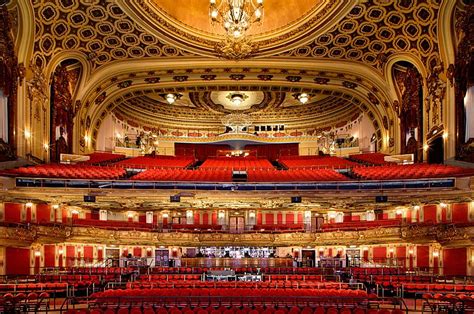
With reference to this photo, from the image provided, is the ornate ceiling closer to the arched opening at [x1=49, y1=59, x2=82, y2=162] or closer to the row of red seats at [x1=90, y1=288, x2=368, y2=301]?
the arched opening at [x1=49, y1=59, x2=82, y2=162]

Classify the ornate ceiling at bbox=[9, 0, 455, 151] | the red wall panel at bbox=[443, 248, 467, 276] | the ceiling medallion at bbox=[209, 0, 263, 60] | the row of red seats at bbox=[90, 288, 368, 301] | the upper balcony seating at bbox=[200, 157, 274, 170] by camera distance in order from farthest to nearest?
1. the upper balcony seating at bbox=[200, 157, 274, 170]
2. the ornate ceiling at bbox=[9, 0, 455, 151]
3. the ceiling medallion at bbox=[209, 0, 263, 60]
4. the red wall panel at bbox=[443, 248, 467, 276]
5. the row of red seats at bbox=[90, 288, 368, 301]

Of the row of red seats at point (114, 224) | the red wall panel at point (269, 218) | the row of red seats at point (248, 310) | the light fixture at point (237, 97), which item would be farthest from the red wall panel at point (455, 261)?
the light fixture at point (237, 97)

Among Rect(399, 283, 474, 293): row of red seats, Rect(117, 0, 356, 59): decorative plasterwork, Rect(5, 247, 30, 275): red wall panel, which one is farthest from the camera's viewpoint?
Rect(117, 0, 356, 59): decorative plasterwork

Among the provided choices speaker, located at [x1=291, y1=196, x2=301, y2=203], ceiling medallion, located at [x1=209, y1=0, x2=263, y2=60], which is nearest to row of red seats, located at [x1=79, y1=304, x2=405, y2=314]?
speaker, located at [x1=291, y1=196, x2=301, y2=203]

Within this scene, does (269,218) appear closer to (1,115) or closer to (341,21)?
(341,21)

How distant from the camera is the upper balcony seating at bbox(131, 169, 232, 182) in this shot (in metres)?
21.7

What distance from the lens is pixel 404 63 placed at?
2473cm

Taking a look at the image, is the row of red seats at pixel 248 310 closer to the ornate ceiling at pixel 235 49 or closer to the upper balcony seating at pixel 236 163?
the ornate ceiling at pixel 235 49

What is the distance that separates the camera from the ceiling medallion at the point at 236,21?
1811 centimetres

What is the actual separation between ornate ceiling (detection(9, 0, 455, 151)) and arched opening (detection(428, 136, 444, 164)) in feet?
11.5

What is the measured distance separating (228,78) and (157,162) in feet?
22.9

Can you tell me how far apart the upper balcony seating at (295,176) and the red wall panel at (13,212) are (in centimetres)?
996

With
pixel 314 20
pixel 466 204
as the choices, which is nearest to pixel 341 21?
pixel 314 20

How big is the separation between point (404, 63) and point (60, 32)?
17.6 metres
